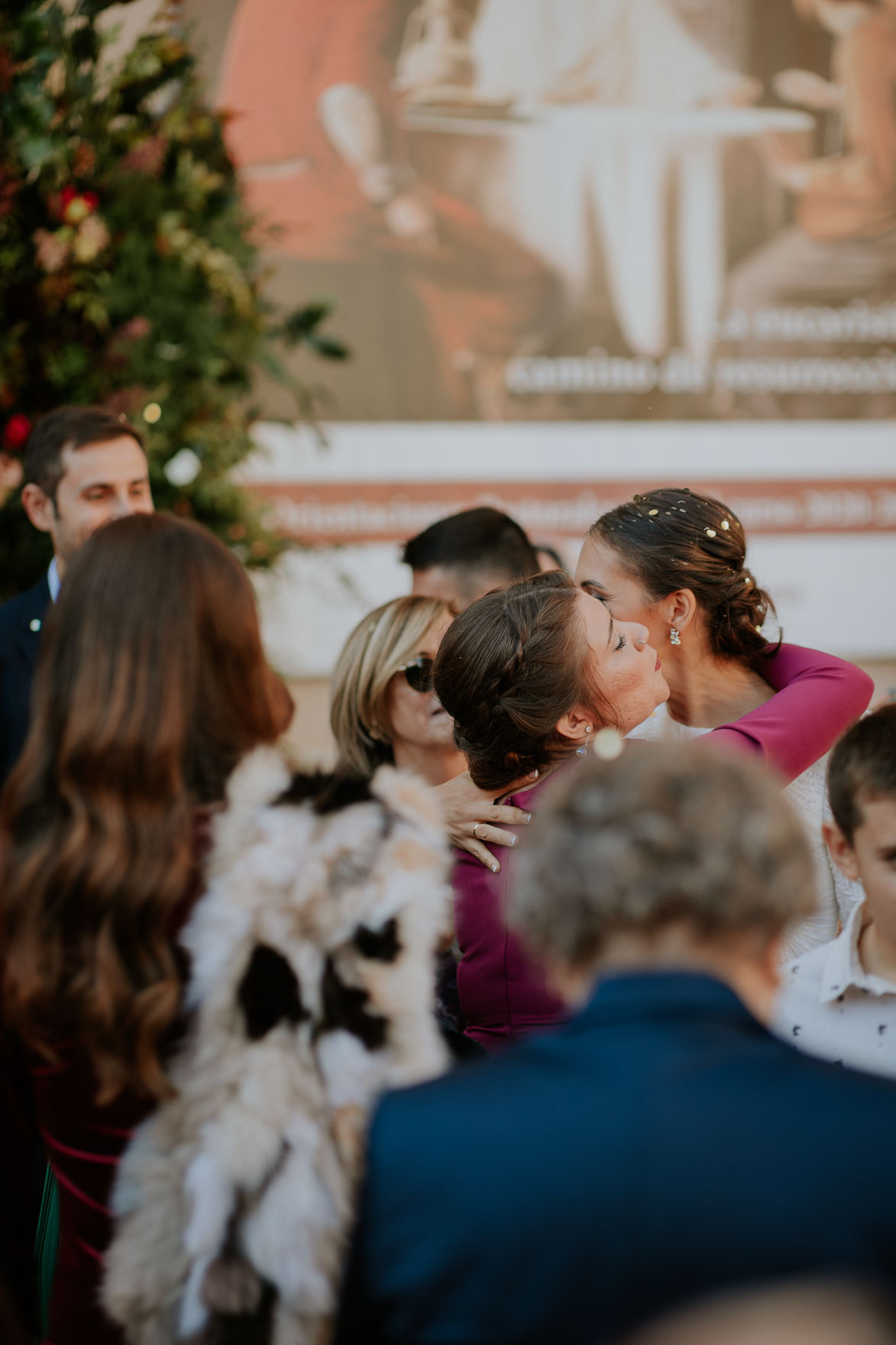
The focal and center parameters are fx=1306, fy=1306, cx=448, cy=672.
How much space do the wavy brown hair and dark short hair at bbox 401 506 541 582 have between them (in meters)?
1.85

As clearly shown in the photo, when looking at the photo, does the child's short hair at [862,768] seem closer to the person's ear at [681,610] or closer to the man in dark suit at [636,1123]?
the man in dark suit at [636,1123]

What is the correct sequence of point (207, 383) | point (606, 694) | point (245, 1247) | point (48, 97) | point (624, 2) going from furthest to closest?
point (624, 2), point (207, 383), point (48, 97), point (606, 694), point (245, 1247)

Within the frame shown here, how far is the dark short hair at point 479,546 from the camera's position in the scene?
3234mm

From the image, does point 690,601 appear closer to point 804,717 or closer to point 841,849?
point 804,717

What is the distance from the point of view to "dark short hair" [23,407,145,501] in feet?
9.82

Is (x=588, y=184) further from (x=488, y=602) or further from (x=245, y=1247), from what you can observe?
(x=245, y=1247)

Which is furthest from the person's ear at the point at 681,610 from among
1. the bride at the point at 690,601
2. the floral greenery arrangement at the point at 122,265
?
the floral greenery arrangement at the point at 122,265

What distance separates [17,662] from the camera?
2.77 meters

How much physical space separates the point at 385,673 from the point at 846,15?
3.26m

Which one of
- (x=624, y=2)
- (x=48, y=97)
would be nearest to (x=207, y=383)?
(x=48, y=97)

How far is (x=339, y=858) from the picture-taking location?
4.35 feet

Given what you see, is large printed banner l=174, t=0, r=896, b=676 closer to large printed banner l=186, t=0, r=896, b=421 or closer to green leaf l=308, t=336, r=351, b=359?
large printed banner l=186, t=0, r=896, b=421

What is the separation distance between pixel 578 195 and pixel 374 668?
2.51 m

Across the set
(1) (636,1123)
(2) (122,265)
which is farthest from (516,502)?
(1) (636,1123)
